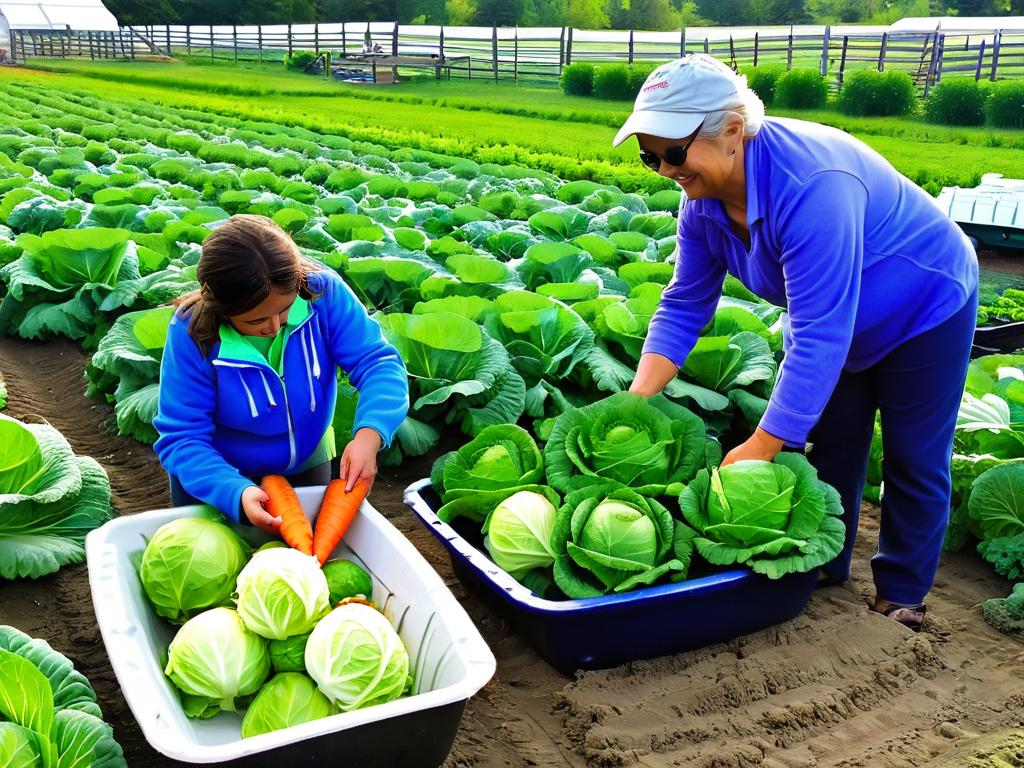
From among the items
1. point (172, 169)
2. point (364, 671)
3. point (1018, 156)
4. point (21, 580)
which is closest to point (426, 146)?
point (172, 169)

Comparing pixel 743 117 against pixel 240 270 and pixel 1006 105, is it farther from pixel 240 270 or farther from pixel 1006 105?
pixel 1006 105

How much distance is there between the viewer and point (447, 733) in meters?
2.13

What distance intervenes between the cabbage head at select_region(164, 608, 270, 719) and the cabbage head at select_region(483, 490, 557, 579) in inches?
33.8

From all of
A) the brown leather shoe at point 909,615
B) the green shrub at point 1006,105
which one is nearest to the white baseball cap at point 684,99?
the brown leather shoe at point 909,615

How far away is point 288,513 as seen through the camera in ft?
8.50

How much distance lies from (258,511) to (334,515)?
223 millimetres

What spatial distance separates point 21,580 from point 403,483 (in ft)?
5.19

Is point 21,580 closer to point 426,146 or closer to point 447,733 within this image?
point 447,733

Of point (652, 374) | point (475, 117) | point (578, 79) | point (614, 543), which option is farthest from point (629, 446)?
point (578, 79)

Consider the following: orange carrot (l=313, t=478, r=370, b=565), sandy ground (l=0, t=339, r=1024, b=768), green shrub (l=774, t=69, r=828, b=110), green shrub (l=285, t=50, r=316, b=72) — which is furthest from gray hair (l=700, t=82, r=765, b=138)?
green shrub (l=285, t=50, r=316, b=72)

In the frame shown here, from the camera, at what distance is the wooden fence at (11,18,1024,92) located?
2422cm

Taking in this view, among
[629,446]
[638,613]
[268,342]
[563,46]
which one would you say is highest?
[563,46]

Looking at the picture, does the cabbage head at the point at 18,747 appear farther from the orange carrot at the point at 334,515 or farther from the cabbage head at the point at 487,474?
the cabbage head at the point at 487,474

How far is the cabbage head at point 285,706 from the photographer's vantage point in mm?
2186
